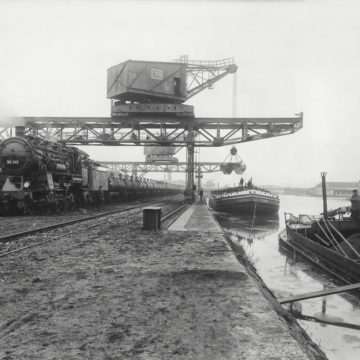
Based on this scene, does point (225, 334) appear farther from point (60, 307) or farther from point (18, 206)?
point (18, 206)

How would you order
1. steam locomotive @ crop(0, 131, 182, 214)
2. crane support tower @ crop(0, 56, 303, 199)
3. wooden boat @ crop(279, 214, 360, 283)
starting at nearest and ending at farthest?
wooden boat @ crop(279, 214, 360, 283), steam locomotive @ crop(0, 131, 182, 214), crane support tower @ crop(0, 56, 303, 199)

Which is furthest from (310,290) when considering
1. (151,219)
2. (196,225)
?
(196,225)

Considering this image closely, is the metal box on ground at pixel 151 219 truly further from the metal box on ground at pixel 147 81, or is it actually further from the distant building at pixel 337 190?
the distant building at pixel 337 190

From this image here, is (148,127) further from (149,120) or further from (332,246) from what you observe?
(332,246)

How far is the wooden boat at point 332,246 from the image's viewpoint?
9.73 meters

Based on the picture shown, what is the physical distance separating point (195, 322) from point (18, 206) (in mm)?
14774

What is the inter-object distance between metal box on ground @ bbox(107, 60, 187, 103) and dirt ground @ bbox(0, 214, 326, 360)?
835 inches

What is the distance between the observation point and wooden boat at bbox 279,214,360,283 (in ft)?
31.9

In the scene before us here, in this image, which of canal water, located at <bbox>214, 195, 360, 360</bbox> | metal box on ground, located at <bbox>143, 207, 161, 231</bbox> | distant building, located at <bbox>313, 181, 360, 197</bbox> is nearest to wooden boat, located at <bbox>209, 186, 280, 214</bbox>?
canal water, located at <bbox>214, 195, 360, 360</bbox>

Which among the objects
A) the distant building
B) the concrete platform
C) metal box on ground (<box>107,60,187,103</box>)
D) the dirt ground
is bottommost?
the distant building

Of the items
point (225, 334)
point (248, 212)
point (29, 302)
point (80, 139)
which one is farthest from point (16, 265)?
point (248, 212)

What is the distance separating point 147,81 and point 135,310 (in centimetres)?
2448

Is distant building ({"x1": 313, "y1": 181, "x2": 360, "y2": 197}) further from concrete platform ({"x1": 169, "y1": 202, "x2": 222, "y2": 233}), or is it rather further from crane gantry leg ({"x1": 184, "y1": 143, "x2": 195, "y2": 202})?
concrete platform ({"x1": 169, "y1": 202, "x2": 222, "y2": 233})

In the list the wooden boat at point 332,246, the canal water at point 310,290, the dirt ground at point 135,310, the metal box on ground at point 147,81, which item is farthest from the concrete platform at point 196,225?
the metal box on ground at point 147,81
